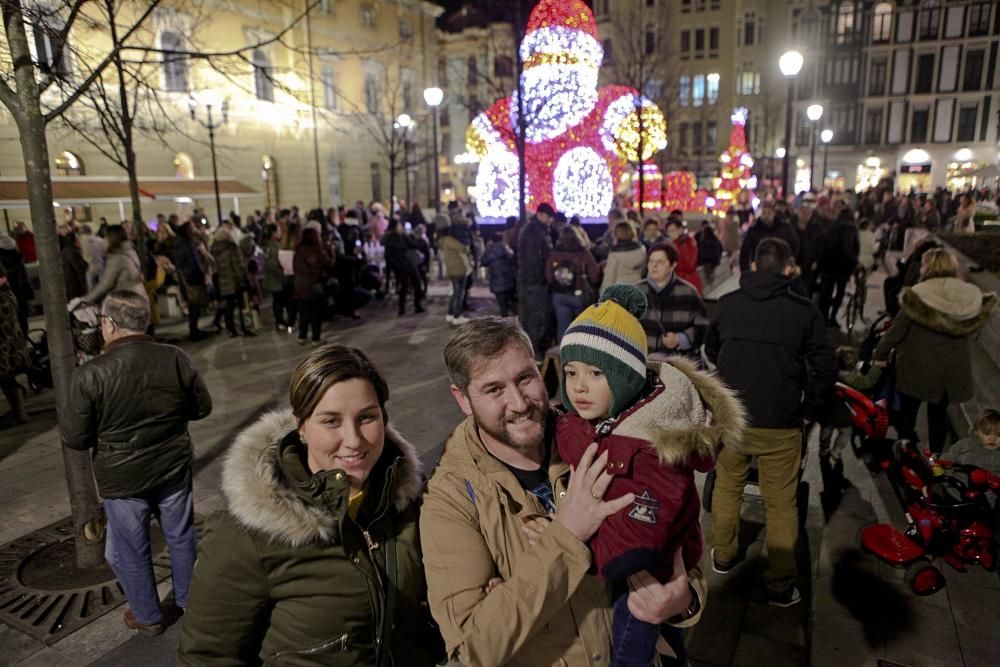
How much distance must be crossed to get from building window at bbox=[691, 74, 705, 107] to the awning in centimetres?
4526

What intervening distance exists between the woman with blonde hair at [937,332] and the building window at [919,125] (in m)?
59.9

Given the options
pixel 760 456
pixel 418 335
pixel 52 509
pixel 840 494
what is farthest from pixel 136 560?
pixel 418 335

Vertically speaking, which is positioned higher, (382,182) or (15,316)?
(382,182)

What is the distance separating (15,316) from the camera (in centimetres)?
749

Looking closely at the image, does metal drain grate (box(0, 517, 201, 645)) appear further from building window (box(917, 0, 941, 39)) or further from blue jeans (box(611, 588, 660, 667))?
building window (box(917, 0, 941, 39))

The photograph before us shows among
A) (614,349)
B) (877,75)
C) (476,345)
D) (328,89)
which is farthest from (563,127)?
(877,75)

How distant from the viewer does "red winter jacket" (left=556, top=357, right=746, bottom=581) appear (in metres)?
1.75

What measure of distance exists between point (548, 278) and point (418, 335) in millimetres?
3404

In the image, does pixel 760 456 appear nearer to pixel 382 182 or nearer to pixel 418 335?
pixel 418 335

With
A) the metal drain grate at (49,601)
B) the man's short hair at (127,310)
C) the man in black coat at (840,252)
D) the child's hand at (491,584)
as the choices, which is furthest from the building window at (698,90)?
the child's hand at (491,584)

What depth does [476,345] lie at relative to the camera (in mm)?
1942

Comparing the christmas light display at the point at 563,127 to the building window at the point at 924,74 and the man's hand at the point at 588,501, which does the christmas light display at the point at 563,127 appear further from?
the building window at the point at 924,74

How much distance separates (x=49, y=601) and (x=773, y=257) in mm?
4991

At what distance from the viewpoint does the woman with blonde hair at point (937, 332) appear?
17.0 ft
